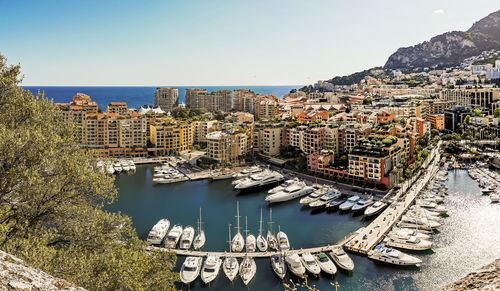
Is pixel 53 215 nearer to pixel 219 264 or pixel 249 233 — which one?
pixel 219 264

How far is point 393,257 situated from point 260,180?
12275 mm

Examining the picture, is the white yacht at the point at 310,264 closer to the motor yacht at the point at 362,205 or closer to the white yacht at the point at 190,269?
the white yacht at the point at 190,269

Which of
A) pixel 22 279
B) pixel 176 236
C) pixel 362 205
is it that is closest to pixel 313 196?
pixel 362 205

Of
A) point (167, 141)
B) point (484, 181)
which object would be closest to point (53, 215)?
point (484, 181)

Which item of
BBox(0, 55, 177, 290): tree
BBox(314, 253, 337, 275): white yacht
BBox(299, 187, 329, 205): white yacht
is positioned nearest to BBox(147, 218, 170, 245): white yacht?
BBox(314, 253, 337, 275): white yacht

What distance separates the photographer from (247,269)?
43.3 feet

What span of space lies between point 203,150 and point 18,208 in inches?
1217

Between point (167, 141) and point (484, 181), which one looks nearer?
point (484, 181)

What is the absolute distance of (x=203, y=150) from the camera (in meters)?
35.7

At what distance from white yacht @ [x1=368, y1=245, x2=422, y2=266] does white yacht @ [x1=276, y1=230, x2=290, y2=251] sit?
3.41m

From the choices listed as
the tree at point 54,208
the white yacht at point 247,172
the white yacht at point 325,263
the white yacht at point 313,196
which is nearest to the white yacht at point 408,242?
the white yacht at point 325,263

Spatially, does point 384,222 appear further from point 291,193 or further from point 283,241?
point 291,193

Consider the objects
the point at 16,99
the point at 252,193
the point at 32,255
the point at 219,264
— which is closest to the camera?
the point at 32,255

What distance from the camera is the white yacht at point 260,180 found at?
80.2 feet
